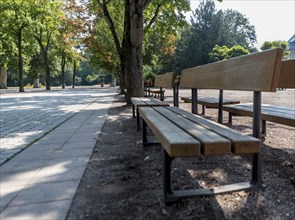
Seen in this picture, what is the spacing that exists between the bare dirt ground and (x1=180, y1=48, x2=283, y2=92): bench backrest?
0.92 metres

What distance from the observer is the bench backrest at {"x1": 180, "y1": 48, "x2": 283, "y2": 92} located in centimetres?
213

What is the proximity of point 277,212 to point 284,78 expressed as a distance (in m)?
1.39

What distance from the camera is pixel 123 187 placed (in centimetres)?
283

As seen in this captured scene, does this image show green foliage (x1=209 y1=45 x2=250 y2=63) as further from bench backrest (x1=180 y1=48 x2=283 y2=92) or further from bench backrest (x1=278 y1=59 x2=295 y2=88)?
bench backrest (x1=278 y1=59 x2=295 y2=88)

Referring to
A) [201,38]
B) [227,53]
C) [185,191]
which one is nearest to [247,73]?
[185,191]

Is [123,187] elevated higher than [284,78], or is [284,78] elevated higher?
[284,78]

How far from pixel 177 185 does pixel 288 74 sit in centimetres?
155

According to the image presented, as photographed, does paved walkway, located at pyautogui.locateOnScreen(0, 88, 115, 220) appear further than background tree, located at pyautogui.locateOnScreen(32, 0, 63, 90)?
No

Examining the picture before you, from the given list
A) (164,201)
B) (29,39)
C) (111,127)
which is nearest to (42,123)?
(111,127)

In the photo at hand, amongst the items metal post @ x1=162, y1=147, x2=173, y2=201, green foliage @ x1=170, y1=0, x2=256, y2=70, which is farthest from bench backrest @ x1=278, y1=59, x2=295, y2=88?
green foliage @ x1=170, y1=0, x2=256, y2=70

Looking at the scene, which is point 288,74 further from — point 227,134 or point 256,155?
point 227,134

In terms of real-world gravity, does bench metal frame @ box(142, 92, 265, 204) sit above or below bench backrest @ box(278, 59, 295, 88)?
below

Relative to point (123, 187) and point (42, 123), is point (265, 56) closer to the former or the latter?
point (123, 187)

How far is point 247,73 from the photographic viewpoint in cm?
254
